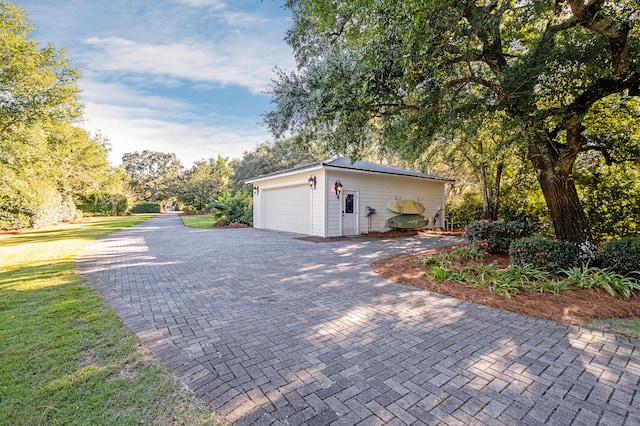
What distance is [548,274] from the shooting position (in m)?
5.22

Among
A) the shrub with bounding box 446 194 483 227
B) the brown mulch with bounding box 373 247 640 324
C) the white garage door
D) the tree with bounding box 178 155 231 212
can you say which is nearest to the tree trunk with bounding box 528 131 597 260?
the brown mulch with bounding box 373 247 640 324

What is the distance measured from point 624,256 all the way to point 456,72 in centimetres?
505

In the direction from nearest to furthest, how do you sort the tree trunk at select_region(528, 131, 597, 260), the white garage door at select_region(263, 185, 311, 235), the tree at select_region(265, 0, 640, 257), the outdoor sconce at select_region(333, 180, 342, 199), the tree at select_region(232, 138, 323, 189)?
the tree at select_region(265, 0, 640, 257), the tree trunk at select_region(528, 131, 597, 260), the outdoor sconce at select_region(333, 180, 342, 199), the white garage door at select_region(263, 185, 311, 235), the tree at select_region(232, 138, 323, 189)

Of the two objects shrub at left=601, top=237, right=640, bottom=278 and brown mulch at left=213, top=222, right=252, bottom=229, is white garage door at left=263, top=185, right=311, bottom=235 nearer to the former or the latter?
brown mulch at left=213, top=222, right=252, bottom=229

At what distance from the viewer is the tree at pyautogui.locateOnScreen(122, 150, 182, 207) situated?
54.8m

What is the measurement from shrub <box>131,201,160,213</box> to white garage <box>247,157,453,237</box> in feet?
109

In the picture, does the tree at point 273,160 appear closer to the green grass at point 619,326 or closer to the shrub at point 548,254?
the shrub at point 548,254

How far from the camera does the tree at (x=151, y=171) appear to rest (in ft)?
180

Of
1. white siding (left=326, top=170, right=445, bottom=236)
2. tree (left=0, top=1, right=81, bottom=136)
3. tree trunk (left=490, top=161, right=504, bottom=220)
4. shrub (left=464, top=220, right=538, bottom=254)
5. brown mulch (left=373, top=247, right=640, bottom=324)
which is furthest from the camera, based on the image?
tree trunk (left=490, top=161, right=504, bottom=220)

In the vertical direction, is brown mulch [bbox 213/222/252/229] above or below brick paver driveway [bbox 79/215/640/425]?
above

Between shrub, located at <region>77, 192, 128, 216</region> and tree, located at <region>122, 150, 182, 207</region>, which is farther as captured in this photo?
tree, located at <region>122, 150, 182, 207</region>

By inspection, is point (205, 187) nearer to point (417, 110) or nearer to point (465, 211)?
point (465, 211)

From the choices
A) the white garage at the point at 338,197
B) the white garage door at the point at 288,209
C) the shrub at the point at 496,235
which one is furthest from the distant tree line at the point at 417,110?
the white garage door at the point at 288,209

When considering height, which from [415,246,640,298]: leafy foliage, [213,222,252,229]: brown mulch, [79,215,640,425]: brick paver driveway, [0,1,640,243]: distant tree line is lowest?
[79,215,640,425]: brick paver driveway
